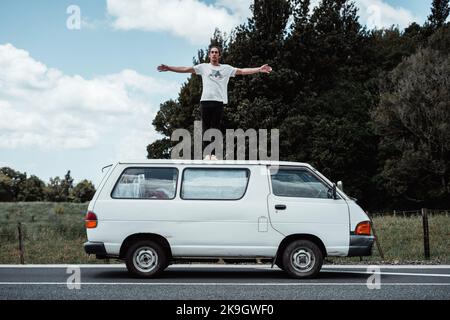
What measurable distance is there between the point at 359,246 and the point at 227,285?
2495mm

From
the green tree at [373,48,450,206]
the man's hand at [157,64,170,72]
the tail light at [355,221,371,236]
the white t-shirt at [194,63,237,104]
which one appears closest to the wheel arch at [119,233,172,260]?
the tail light at [355,221,371,236]

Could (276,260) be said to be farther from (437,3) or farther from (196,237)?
(437,3)

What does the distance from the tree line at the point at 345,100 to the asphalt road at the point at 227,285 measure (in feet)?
106

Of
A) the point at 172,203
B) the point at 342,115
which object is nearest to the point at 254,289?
the point at 172,203

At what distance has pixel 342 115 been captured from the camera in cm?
4931

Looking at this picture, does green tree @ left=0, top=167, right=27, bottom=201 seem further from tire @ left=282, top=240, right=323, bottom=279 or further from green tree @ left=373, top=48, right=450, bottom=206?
tire @ left=282, top=240, right=323, bottom=279

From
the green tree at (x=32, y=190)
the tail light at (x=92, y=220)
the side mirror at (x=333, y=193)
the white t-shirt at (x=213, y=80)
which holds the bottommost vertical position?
the tail light at (x=92, y=220)

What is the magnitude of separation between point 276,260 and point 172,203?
1.96 metres

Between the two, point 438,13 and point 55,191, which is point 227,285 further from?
point 55,191

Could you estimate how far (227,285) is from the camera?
30.4 ft

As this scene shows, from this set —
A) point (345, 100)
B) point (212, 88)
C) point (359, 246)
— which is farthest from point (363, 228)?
point (345, 100)

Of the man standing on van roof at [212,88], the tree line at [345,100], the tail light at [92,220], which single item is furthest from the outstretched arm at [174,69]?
the tree line at [345,100]

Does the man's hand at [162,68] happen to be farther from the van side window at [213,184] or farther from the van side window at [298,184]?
the van side window at [298,184]

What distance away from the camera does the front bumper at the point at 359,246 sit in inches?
409
